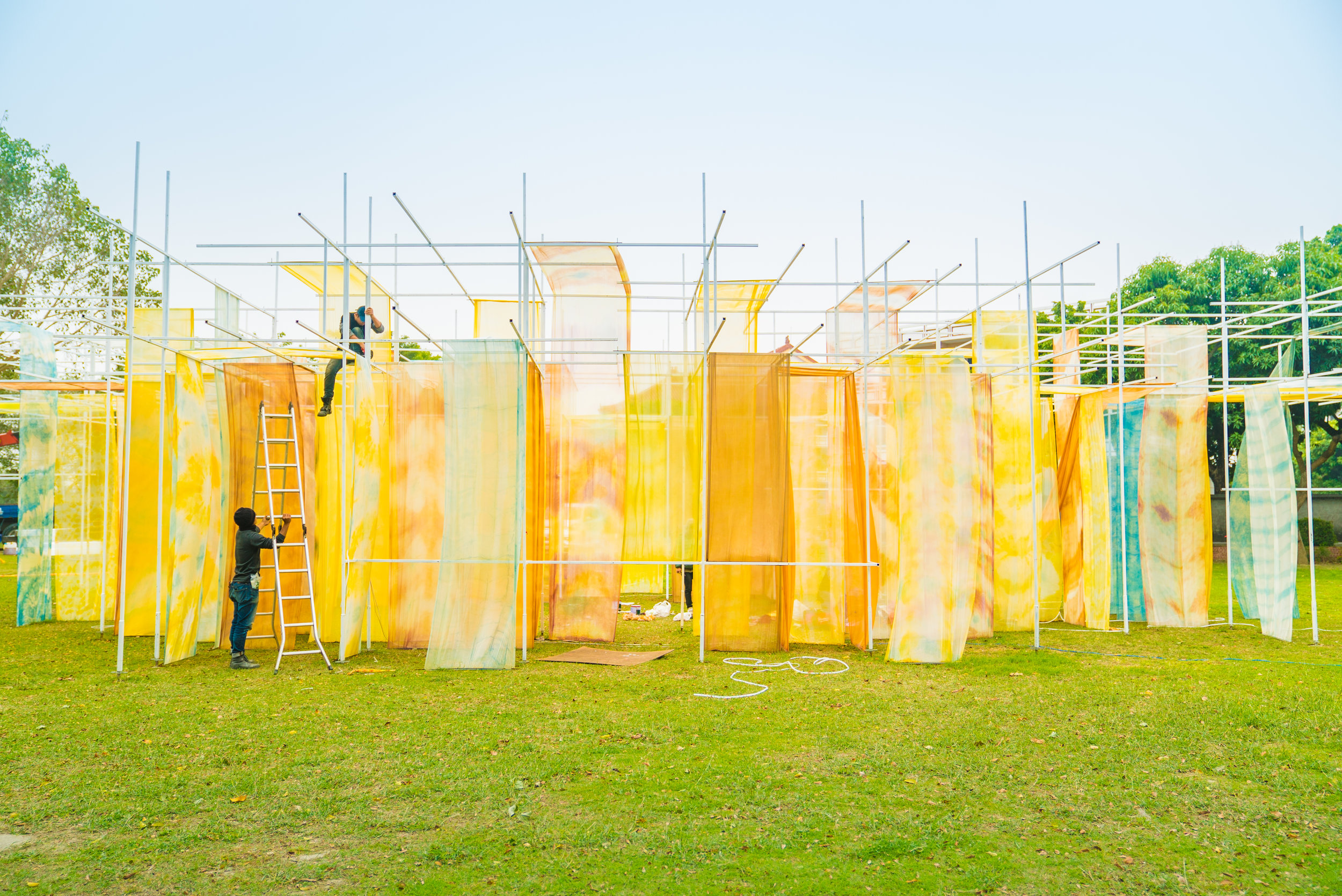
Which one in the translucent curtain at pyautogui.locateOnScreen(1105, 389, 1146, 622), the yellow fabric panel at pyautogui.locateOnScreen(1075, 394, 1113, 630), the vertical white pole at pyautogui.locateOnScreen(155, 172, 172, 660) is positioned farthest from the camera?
the translucent curtain at pyautogui.locateOnScreen(1105, 389, 1146, 622)

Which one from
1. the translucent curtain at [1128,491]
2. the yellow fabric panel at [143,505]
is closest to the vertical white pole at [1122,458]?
the translucent curtain at [1128,491]

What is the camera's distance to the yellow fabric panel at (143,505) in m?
8.56

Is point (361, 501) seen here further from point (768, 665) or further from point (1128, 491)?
point (1128, 491)

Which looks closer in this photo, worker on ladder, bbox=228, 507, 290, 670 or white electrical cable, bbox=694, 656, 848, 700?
white electrical cable, bbox=694, 656, 848, 700

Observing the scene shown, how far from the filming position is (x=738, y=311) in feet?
34.9

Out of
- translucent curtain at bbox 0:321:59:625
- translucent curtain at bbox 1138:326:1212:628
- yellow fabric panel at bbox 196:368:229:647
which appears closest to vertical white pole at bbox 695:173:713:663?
yellow fabric panel at bbox 196:368:229:647

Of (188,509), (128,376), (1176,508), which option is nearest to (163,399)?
(128,376)

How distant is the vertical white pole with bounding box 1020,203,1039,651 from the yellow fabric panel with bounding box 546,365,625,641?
396cm

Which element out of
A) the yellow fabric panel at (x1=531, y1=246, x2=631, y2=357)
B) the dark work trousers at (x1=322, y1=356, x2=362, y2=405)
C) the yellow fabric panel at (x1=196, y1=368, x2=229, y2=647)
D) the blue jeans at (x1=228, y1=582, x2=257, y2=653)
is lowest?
the blue jeans at (x1=228, y1=582, x2=257, y2=653)

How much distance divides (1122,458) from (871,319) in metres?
4.53

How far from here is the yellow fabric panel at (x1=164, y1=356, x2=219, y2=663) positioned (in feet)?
23.3

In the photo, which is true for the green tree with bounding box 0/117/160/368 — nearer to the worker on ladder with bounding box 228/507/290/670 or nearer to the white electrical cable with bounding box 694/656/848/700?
the worker on ladder with bounding box 228/507/290/670

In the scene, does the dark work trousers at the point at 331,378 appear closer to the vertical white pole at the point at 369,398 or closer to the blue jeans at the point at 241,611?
the vertical white pole at the point at 369,398

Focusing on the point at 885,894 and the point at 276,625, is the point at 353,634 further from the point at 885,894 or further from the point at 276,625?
the point at 885,894
